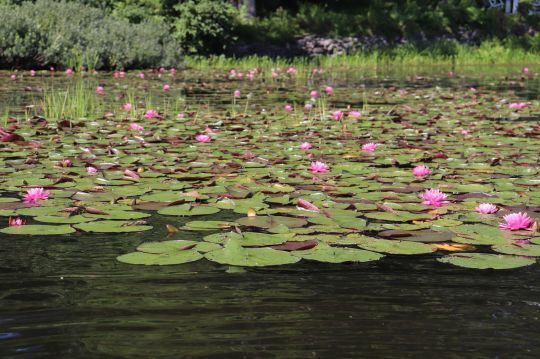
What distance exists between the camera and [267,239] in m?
2.10

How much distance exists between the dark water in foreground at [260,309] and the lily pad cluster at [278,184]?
103mm

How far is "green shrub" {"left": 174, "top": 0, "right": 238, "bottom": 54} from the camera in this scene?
15.9 metres

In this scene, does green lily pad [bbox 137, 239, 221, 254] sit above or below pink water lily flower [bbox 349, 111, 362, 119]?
below

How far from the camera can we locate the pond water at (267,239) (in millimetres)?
Result: 1365

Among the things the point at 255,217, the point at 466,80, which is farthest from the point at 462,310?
the point at 466,80

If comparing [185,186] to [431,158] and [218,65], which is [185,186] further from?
[218,65]

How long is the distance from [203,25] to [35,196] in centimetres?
1369

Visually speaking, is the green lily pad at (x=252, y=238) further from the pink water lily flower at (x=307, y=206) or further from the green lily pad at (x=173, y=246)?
the pink water lily flower at (x=307, y=206)

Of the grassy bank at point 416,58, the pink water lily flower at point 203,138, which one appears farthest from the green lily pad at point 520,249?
the grassy bank at point 416,58

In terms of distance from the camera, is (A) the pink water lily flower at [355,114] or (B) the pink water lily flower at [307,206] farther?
(A) the pink water lily flower at [355,114]

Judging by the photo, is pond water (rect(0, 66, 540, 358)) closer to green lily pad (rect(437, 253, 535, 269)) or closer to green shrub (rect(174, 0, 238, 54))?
green lily pad (rect(437, 253, 535, 269))

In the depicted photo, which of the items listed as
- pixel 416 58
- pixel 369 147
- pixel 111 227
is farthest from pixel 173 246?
pixel 416 58

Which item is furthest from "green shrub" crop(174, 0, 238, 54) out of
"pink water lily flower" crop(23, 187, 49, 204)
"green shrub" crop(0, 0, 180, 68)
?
"pink water lily flower" crop(23, 187, 49, 204)

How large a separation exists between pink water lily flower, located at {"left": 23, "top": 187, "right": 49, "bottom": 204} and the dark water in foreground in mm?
597
